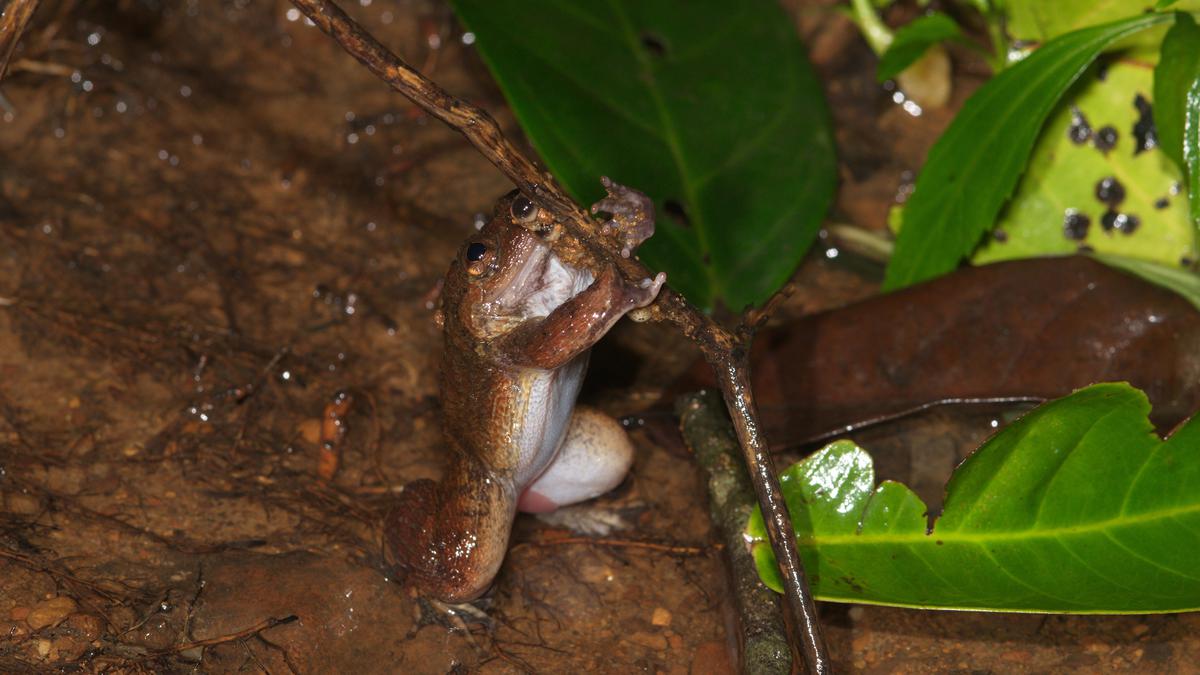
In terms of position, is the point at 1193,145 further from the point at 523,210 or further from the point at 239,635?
the point at 239,635

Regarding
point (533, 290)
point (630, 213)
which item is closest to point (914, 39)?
point (630, 213)

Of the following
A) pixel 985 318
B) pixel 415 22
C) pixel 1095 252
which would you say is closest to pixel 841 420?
pixel 985 318

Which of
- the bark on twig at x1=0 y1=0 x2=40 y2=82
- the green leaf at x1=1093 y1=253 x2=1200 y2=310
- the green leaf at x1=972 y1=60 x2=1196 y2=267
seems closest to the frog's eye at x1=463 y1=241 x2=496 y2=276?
the bark on twig at x1=0 y1=0 x2=40 y2=82

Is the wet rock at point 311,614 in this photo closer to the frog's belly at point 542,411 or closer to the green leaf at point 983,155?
the frog's belly at point 542,411

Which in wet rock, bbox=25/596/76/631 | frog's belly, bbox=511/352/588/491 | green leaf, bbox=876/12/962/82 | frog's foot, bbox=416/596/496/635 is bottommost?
wet rock, bbox=25/596/76/631

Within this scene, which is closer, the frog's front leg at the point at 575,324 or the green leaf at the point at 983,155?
the frog's front leg at the point at 575,324

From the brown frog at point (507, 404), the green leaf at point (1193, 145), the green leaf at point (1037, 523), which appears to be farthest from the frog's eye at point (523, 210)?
the green leaf at point (1193, 145)

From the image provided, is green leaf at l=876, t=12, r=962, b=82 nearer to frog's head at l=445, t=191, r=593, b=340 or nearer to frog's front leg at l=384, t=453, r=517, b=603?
frog's head at l=445, t=191, r=593, b=340
